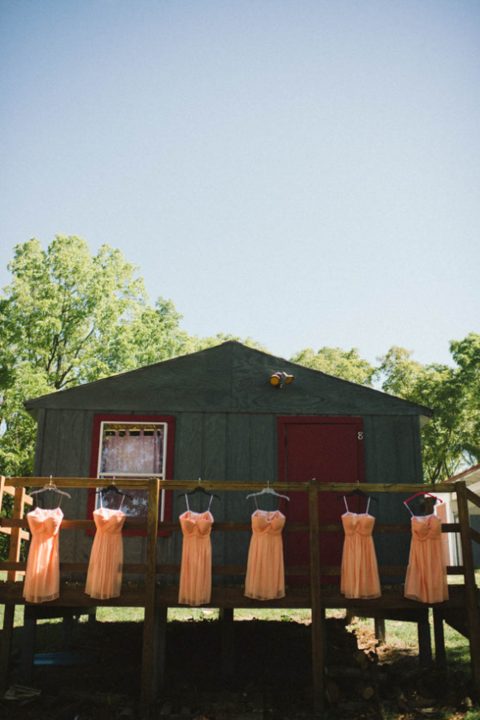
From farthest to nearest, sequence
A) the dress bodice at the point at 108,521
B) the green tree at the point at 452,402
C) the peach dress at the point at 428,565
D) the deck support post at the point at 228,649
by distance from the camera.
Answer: the green tree at the point at 452,402 < the deck support post at the point at 228,649 < the peach dress at the point at 428,565 < the dress bodice at the point at 108,521

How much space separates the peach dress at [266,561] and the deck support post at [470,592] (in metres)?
2.12

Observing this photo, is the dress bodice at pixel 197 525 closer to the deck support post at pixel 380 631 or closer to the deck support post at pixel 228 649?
the deck support post at pixel 228 649

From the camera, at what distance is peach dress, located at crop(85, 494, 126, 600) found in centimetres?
633

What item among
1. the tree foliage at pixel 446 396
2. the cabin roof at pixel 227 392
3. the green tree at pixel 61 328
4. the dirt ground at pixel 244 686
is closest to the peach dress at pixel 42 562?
the dirt ground at pixel 244 686

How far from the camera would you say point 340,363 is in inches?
1389

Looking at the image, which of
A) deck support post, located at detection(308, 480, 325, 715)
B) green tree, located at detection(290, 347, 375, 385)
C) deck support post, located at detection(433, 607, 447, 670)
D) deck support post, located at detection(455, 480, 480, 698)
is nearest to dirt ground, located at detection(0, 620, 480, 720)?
deck support post, located at detection(308, 480, 325, 715)

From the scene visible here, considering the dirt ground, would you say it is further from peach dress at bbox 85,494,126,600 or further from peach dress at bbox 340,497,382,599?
peach dress at bbox 85,494,126,600

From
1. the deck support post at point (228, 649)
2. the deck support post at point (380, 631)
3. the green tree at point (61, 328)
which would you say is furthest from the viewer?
the green tree at point (61, 328)

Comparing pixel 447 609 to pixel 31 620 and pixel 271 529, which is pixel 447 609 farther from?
pixel 31 620

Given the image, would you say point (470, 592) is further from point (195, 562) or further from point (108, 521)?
point (108, 521)

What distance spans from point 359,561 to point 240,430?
2982mm

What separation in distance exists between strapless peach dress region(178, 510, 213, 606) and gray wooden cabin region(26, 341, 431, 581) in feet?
6.77

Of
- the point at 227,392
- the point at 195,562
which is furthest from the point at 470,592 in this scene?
the point at 227,392

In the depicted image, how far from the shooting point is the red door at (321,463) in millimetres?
8703
